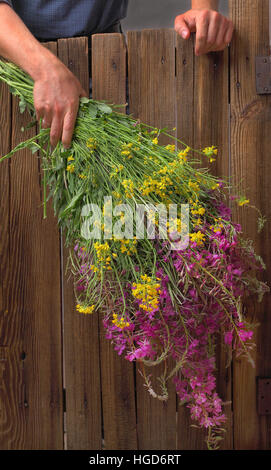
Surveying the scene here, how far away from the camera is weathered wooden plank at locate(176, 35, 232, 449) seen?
66.3 inches

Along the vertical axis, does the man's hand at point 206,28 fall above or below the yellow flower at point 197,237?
above

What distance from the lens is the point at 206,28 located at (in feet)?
5.24

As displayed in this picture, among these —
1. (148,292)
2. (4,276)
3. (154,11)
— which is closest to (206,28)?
(148,292)

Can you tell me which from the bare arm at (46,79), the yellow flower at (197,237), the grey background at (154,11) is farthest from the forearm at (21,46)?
the grey background at (154,11)

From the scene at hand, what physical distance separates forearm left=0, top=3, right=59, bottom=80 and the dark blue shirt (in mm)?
223

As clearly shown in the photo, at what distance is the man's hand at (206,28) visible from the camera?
1.59 metres

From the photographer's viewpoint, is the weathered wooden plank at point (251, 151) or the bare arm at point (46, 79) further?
the weathered wooden plank at point (251, 151)

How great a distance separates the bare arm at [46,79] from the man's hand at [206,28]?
461mm

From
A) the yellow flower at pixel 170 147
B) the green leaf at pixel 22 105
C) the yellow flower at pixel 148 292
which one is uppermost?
the green leaf at pixel 22 105

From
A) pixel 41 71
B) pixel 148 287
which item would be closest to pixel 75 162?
pixel 41 71

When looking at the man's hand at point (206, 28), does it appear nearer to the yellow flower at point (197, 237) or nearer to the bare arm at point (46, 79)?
the bare arm at point (46, 79)

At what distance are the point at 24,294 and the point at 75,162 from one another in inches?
26.0

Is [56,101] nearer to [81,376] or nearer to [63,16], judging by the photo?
A: [63,16]

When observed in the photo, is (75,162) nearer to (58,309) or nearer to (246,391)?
(58,309)
